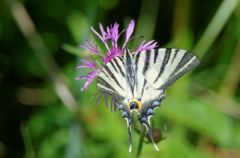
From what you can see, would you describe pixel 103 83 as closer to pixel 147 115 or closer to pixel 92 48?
pixel 147 115

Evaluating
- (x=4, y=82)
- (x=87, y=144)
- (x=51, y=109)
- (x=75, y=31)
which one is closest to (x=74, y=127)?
(x=87, y=144)

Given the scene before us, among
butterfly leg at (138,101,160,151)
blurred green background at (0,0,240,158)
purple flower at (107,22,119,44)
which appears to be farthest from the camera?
blurred green background at (0,0,240,158)

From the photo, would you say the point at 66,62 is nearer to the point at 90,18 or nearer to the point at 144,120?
the point at 90,18

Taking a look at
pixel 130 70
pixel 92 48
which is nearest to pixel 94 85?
pixel 92 48

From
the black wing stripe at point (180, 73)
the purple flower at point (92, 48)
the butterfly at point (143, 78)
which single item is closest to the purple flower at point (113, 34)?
the purple flower at point (92, 48)

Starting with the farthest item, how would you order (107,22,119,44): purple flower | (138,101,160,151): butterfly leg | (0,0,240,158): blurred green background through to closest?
(0,0,240,158): blurred green background
(107,22,119,44): purple flower
(138,101,160,151): butterfly leg

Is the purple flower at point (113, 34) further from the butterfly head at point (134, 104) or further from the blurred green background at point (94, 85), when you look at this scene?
the butterfly head at point (134, 104)

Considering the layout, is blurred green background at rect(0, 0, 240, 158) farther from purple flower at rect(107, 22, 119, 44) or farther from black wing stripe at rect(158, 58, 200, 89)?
black wing stripe at rect(158, 58, 200, 89)

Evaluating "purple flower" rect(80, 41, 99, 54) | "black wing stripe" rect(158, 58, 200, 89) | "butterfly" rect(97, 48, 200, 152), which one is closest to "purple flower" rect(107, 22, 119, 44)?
"purple flower" rect(80, 41, 99, 54)
